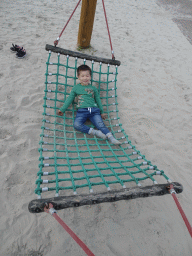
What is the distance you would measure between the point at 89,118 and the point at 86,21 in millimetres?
1839

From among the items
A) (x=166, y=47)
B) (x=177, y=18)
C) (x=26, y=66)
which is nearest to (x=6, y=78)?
(x=26, y=66)

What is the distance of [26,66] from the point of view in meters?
2.66

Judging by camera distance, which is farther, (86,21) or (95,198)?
(86,21)

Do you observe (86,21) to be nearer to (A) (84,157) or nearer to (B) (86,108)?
(B) (86,108)

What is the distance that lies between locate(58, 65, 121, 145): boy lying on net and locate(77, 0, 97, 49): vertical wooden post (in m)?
1.31

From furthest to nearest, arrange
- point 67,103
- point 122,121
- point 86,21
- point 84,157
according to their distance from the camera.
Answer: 1. point 86,21
2. point 122,121
3. point 67,103
4. point 84,157

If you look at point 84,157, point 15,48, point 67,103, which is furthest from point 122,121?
point 15,48

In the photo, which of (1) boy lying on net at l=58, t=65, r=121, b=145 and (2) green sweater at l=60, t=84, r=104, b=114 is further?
(2) green sweater at l=60, t=84, r=104, b=114

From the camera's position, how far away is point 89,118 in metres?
2.02

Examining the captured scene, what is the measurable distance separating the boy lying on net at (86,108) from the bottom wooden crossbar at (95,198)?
0.79 meters

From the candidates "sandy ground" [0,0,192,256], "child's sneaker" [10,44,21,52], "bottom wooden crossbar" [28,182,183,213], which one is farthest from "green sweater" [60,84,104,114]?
"child's sneaker" [10,44,21,52]

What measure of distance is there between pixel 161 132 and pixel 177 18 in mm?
Answer: 5460

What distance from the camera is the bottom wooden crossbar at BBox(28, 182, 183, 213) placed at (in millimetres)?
891

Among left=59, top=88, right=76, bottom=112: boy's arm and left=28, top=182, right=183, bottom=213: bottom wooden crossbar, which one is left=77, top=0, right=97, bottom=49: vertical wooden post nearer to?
left=59, top=88, right=76, bottom=112: boy's arm
